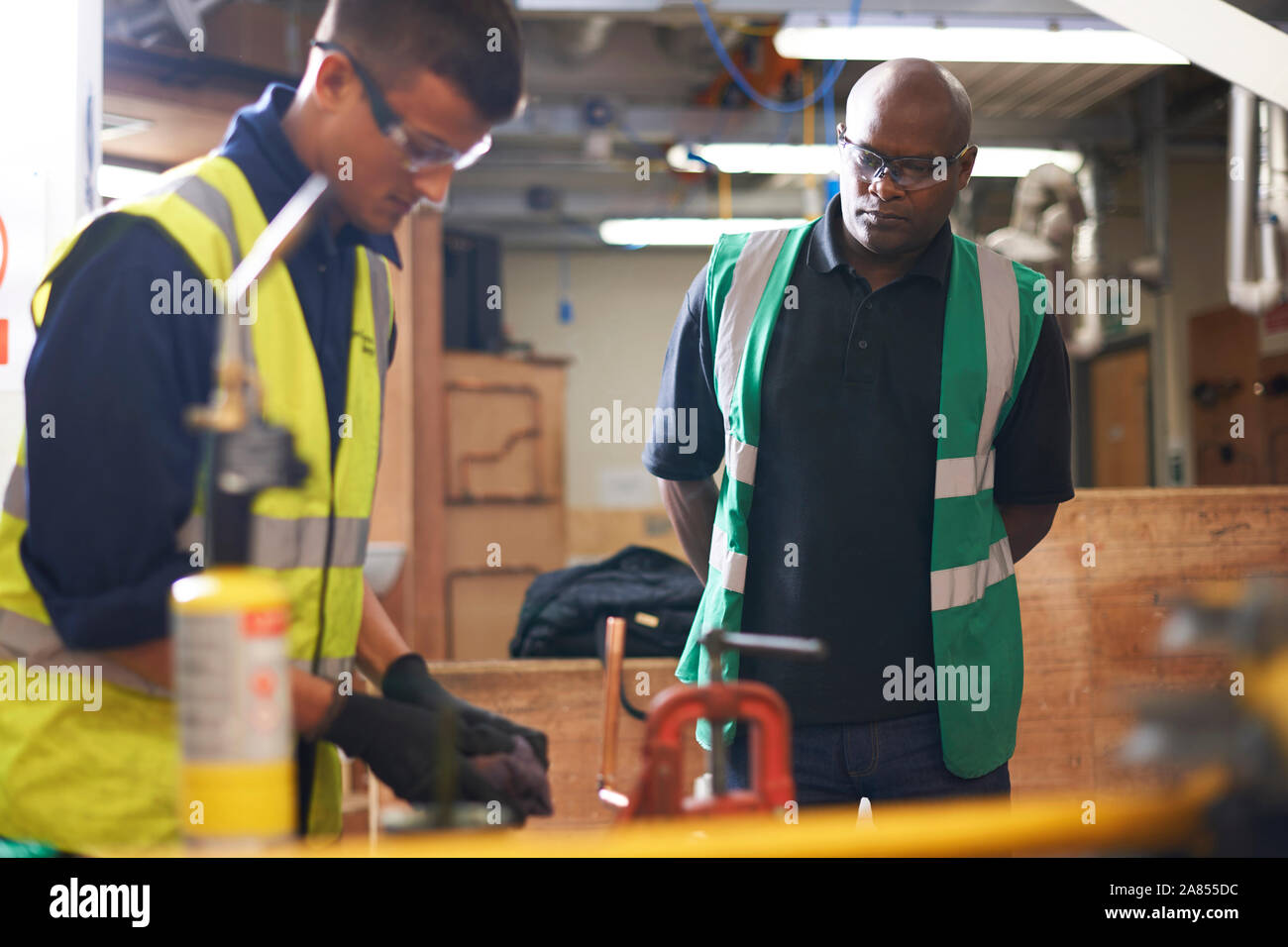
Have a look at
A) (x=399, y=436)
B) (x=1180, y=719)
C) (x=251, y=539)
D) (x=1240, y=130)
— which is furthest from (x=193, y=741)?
(x=399, y=436)

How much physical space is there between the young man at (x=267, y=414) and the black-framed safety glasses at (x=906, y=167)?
2.27ft

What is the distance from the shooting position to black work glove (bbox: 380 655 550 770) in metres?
1.22

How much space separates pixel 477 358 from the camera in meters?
6.02

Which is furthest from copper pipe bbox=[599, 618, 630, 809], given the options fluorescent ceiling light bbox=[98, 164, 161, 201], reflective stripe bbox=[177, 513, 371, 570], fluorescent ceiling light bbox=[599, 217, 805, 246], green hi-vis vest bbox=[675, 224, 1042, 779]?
fluorescent ceiling light bbox=[599, 217, 805, 246]

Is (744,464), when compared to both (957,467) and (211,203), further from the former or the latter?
(211,203)

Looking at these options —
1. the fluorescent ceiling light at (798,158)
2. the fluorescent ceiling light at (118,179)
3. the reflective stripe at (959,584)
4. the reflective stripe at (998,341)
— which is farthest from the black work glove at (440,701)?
the fluorescent ceiling light at (798,158)

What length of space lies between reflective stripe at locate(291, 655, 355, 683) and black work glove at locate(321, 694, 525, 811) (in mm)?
126

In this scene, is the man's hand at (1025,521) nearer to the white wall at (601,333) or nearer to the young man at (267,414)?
the young man at (267,414)

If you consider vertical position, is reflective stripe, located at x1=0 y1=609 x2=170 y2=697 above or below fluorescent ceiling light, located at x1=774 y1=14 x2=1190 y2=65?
below

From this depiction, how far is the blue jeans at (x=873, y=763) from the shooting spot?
1698mm

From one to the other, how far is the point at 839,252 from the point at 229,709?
134 centimetres

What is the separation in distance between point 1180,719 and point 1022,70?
5.77m

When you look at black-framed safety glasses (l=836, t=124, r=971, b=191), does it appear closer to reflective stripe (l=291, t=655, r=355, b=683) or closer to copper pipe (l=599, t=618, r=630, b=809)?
copper pipe (l=599, t=618, r=630, b=809)
